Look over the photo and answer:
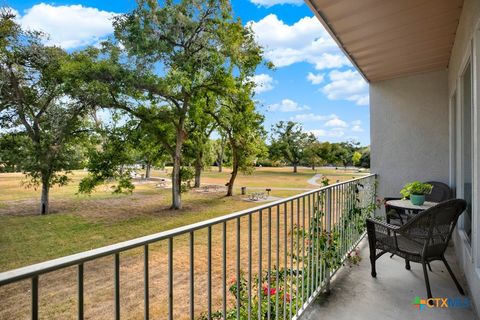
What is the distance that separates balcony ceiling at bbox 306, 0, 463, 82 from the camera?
8.92 ft

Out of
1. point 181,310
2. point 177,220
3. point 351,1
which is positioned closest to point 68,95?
point 177,220

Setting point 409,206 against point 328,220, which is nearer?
point 328,220

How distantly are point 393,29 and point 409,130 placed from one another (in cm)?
239

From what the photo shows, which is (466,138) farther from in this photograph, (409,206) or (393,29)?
(393,29)

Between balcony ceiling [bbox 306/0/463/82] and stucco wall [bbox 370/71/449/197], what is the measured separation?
460 millimetres

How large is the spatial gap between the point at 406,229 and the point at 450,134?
9.84 ft

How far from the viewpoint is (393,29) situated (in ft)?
10.6

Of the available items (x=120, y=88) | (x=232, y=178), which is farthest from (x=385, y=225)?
(x=232, y=178)

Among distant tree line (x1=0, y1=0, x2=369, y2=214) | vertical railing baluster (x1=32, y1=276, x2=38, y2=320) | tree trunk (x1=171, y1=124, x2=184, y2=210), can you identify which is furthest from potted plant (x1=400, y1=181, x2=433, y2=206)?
tree trunk (x1=171, y1=124, x2=184, y2=210)

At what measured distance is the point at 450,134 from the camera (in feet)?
14.8

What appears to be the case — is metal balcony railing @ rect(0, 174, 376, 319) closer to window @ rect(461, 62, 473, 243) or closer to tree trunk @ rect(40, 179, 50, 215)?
window @ rect(461, 62, 473, 243)

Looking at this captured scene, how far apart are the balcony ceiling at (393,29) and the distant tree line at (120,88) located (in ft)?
26.8

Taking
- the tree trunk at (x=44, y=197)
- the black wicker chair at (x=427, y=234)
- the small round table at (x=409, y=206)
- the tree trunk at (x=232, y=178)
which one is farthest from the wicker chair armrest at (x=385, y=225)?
the tree trunk at (x=232, y=178)

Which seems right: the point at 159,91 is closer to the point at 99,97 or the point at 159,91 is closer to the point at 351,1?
the point at 99,97
